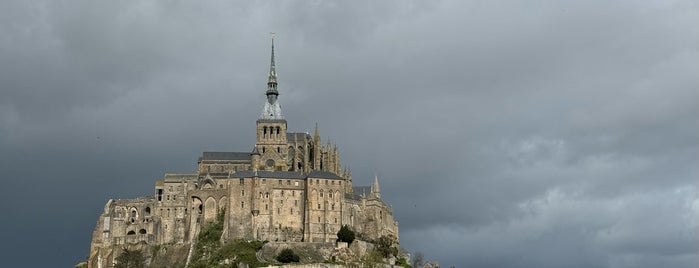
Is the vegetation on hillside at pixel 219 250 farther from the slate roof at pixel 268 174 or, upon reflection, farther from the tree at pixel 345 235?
the tree at pixel 345 235

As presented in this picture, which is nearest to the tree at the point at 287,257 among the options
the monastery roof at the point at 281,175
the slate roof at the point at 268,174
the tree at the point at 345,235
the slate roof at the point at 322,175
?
the tree at the point at 345,235

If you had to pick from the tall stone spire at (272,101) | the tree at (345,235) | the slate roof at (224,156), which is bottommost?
the tree at (345,235)

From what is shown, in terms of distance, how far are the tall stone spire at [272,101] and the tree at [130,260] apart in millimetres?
30489

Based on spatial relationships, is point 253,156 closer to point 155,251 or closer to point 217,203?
point 217,203

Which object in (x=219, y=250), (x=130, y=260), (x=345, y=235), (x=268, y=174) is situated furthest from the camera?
(x=268, y=174)

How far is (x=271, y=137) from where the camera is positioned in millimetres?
161125

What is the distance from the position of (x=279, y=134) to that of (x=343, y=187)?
16092 mm

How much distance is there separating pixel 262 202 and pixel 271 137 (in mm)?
16109

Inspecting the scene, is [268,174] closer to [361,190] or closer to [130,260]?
[361,190]

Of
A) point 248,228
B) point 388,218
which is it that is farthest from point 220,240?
point 388,218

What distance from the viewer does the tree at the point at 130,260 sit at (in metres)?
147

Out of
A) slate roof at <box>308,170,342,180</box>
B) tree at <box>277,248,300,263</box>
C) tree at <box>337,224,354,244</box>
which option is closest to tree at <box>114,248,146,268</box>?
tree at <box>277,248,300,263</box>

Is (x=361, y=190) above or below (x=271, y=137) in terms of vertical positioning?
below

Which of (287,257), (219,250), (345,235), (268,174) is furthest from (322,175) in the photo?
(219,250)
